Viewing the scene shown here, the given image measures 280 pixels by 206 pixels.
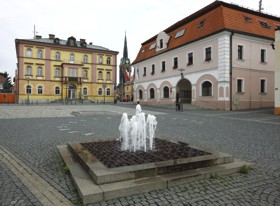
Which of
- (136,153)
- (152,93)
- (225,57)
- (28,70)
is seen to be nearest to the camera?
(136,153)

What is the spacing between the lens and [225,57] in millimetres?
22141

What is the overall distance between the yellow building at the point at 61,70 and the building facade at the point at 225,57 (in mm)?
22016

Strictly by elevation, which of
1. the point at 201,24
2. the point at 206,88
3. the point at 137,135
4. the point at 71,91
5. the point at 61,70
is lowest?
the point at 137,135

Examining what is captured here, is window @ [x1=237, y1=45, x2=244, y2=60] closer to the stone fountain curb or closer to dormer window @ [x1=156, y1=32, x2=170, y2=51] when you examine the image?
dormer window @ [x1=156, y1=32, x2=170, y2=51]

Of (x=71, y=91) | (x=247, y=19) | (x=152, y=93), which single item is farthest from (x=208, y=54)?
(x=71, y=91)

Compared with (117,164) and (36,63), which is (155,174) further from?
(36,63)

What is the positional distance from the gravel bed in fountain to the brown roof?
19931 millimetres

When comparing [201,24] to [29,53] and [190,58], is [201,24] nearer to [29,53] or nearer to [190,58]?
[190,58]

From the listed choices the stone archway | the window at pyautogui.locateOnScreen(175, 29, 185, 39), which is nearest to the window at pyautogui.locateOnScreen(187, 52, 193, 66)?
the stone archway

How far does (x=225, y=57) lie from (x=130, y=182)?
70.6 feet

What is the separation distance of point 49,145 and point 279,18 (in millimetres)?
31680

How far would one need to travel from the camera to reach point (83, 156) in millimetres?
4438

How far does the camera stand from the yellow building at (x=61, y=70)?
45544 mm

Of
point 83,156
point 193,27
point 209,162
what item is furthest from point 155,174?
point 193,27
